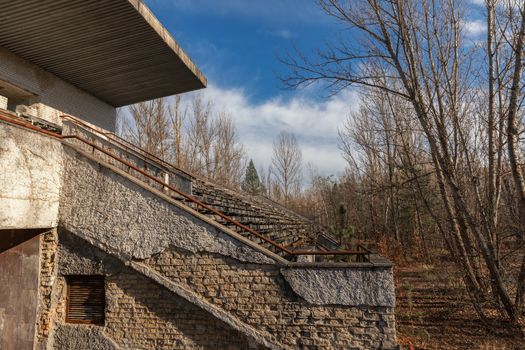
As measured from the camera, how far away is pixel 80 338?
18.7 ft

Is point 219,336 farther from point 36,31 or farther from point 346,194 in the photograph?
point 346,194

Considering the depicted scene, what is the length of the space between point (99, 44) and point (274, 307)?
7.33 m

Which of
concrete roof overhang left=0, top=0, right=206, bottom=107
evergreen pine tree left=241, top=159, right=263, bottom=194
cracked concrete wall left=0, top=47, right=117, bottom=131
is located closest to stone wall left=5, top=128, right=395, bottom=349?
concrete roof overhang left=0, top=0, right=206, bottom=107

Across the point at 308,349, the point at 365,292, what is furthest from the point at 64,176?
the point at 365,292

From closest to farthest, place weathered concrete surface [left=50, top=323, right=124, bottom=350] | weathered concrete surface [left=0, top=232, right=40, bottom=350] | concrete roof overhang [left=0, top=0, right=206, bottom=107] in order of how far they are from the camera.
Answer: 1. weathered concrete surface [left=50, top=323, right=124, bottom=350]
2. weathered concrete surface [left=0, top=232, right=40, bottom=350]
3. concrete roof overhang [left=0, top=0, right=206, bottom=107]

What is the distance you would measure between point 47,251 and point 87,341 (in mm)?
1898

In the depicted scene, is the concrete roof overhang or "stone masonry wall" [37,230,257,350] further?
the concrete roof overhang

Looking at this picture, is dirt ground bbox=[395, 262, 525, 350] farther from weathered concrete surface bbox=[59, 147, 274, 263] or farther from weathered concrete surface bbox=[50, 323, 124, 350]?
weathered concrete surface bbox=[50, 323, 124, 350]

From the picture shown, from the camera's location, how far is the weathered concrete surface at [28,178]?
4852 millimetres

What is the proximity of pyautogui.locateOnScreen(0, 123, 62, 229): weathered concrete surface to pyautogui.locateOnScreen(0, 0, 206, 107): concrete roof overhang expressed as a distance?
2.80m

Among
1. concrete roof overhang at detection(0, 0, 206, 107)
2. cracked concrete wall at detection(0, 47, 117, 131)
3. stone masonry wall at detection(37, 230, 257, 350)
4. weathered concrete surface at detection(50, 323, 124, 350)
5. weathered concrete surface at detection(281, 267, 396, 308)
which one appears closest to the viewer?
weathered concrete surface at detection(281, 267, 396, 308)

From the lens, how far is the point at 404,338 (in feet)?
21.8

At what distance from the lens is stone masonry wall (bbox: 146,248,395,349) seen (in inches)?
187

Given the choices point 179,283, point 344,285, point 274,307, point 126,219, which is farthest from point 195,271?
point 344,285
